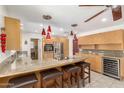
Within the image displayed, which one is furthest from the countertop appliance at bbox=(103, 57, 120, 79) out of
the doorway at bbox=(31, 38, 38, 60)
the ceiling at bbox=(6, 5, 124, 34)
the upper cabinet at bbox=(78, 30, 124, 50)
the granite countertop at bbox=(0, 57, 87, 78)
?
the doorway at bbox=(31, 38, 38, 60)

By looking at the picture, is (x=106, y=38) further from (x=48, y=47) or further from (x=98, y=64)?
(x=48, y=47)

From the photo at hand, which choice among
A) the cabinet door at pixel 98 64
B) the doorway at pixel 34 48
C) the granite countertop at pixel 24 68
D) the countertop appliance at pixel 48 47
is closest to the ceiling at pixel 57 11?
the granite countertop at pixel 24 68

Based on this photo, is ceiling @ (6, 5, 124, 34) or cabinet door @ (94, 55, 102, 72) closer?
ceiling @ (6, 5, 124, 34)

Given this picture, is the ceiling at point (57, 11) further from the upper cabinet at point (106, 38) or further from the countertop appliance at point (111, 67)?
the countertop appliance at point (111, 67)

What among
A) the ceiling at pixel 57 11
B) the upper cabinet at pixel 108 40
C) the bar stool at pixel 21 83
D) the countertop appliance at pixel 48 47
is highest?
the ceiling at pixel 57 11

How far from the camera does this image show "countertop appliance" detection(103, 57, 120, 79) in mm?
3892

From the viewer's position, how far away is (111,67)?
4152 mm

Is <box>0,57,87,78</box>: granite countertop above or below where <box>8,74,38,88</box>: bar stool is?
above

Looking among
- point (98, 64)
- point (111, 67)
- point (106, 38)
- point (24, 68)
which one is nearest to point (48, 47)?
point (98, 64)

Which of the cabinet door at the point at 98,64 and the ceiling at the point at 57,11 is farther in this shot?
the cabinet door at the point at 98,64

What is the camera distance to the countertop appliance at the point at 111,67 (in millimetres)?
3892

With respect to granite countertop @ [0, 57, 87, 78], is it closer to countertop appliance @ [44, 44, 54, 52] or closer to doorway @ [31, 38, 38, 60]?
countertop appliance @ [44, 44, 54, 52]

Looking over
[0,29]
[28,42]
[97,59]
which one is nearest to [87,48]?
[97,59]
